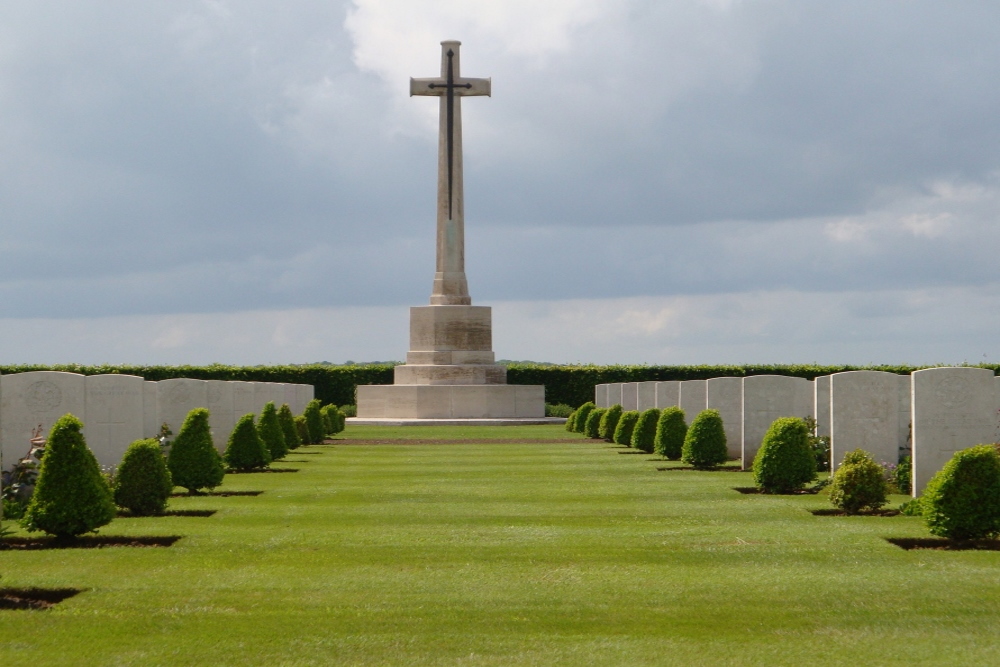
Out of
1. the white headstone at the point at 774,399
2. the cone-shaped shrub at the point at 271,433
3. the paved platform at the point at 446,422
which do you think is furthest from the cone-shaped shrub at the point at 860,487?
the paved platform at the point at 446,422

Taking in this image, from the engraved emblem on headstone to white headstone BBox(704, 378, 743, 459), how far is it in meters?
12.4

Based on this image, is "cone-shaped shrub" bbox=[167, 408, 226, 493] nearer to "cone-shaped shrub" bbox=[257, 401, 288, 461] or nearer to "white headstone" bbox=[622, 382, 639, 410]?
"cone-shaped shrub" bbox=[257, 401, 288, 461]

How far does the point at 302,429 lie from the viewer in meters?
30.2

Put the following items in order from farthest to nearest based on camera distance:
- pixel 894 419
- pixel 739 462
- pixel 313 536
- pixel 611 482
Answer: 1. pixel 739 462
2. pixel 611 482
3. pixel 894 419
4. pixel 313 536

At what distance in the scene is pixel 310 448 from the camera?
1150 inches

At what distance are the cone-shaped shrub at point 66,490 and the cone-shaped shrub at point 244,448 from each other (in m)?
9.22

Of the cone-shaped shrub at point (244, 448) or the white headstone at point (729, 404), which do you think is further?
the white headstone at point (729, 404)

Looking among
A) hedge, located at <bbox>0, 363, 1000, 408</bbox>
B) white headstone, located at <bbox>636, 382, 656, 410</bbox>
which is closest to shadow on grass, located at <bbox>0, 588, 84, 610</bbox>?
white headstone, located at <bbox>636, 382, 656, 410</bbox>

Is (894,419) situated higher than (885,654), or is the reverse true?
(894,419)

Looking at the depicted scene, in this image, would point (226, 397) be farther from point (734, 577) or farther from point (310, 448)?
point (734, 577)

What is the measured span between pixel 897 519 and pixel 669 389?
609 inches

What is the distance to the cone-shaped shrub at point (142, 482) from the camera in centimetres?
1410

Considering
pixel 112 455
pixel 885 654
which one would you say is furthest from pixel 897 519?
pixel 112 455

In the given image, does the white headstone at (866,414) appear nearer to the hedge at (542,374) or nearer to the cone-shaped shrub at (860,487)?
the cone-shaped shrub at (860,487)
